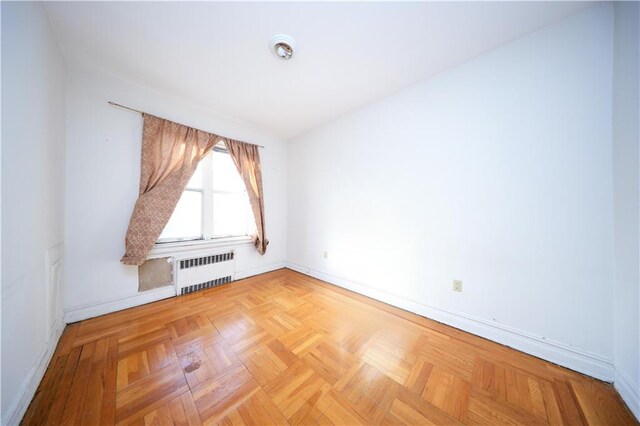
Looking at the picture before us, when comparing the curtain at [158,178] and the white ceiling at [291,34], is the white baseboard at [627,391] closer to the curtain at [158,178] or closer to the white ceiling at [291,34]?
the white ceiling at [291,34]

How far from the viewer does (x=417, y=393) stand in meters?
1.21

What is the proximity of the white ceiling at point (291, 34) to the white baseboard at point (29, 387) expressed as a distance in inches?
91.1

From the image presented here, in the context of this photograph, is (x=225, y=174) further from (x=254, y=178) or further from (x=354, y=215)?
(x=354, y=215)

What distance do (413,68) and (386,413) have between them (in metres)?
2.65

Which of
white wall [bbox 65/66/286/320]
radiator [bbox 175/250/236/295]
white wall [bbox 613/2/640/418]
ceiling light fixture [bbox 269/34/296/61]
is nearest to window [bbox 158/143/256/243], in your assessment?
radiator [bbox 175/250/236/295]

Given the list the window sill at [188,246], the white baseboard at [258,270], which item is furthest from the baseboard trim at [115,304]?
the white baseboard at [258,270]

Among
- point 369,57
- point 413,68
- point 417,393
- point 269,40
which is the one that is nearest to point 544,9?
point 413,68

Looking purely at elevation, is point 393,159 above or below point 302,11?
below

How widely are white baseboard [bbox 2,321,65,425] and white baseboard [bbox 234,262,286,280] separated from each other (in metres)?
1.70

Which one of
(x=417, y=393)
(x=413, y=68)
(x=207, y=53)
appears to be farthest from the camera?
(x=413, y=68)

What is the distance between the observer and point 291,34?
155cm

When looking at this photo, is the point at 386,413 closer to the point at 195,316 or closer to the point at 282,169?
the point at 195,316

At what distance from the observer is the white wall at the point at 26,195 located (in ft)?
3.11

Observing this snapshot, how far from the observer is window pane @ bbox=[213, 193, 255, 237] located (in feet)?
9.36
